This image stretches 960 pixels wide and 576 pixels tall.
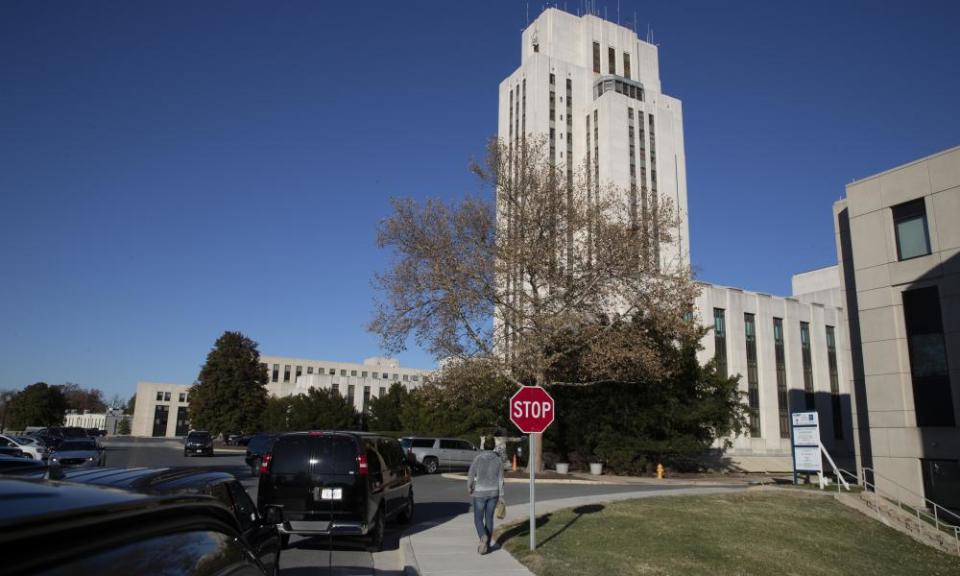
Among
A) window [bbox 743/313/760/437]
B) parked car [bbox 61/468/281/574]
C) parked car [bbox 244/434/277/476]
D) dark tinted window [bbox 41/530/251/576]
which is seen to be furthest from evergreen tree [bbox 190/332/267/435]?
dark tinted window [bbox 41/530/251/576]

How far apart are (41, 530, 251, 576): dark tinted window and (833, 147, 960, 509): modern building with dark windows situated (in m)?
28.5

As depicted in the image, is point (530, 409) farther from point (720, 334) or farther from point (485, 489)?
point (720, 334)

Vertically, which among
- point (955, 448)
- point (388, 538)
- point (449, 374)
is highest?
point (449, 374)

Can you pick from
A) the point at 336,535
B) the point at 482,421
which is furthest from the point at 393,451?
the point at 482,421

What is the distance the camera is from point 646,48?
349ft

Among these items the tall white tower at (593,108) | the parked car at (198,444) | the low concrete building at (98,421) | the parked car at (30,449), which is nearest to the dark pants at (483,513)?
the parked car at (30,449)

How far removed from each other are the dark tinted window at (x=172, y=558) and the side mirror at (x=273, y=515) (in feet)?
15.0

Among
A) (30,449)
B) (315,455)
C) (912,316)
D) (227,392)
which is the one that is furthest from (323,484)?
(227,392)

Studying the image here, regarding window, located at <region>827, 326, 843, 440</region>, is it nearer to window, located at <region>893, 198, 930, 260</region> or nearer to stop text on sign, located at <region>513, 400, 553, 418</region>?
window, located at <region>893, 198, 930, 260</region>

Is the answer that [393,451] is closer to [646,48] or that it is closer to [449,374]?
[449,374]

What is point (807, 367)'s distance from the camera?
2414 inches

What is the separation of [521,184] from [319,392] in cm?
4442

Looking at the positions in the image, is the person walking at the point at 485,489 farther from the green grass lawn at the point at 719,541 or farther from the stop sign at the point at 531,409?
the stop sign at the point at 531,409

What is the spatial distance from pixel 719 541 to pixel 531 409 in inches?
203
